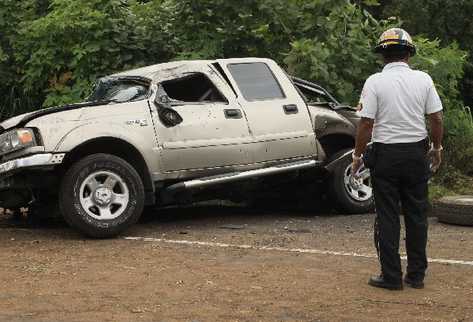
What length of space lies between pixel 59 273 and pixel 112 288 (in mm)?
742

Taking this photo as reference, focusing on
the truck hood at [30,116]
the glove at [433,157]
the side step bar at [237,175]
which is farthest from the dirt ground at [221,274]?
the truck hood at [30,116]

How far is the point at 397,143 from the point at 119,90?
4.03m

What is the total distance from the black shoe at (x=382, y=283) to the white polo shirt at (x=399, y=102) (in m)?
0.98

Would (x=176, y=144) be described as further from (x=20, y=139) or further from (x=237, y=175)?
(x=20, y=139)

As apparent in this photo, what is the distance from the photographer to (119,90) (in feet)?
30.3

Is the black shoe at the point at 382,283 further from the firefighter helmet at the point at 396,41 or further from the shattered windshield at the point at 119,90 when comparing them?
the shattered windshield at the point at 119,90

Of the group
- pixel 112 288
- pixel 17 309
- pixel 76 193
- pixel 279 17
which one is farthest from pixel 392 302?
pixel 279 17

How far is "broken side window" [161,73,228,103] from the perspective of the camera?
9.14 meters

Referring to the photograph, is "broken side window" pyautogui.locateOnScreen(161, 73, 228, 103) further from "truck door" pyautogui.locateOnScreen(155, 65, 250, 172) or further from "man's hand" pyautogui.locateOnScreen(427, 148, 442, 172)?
"man's hand" pyautogui.locateOnScreen(427, 148, 442, 172)

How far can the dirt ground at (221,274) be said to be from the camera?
17.8 ft

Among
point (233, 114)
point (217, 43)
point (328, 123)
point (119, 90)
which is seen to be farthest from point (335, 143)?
point (217, 43)

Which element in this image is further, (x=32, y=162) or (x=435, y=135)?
(x=32, y=162)

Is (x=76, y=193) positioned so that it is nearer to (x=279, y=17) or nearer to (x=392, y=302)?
(x=392, y=302)

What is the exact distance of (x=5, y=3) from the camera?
13.6 metres
